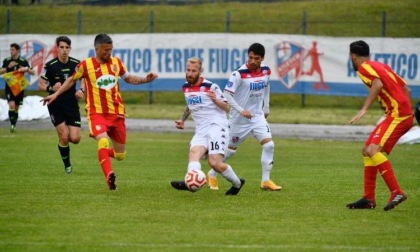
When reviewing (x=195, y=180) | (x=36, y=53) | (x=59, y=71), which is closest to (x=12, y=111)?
(x=36, y=53)

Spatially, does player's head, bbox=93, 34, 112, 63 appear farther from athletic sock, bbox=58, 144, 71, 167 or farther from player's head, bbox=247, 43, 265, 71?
athletic sock, bbox=58, 144, 71, 167

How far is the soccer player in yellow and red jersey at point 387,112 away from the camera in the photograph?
12172mm

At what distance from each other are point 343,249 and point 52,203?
4504 millimetres

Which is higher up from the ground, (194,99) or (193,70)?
(193,70)

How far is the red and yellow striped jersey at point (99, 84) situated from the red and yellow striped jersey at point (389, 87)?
3854 millimetres

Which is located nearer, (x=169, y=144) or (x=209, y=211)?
(x=209, y=211)

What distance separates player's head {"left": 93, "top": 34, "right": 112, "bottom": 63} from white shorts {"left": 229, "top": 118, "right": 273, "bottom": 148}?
7.76 ft

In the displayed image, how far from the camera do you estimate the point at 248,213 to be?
11938 millimetres

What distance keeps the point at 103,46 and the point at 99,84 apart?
57 centimetres

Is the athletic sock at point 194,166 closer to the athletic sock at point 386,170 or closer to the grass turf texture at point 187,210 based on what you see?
the grass turf texture at point 187,210

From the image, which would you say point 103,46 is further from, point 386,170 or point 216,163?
point 386,170

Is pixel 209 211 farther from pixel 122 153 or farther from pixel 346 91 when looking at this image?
pixel 346 91

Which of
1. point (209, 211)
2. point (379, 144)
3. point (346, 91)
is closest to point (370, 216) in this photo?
point (379, 144)

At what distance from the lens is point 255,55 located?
14.6m
